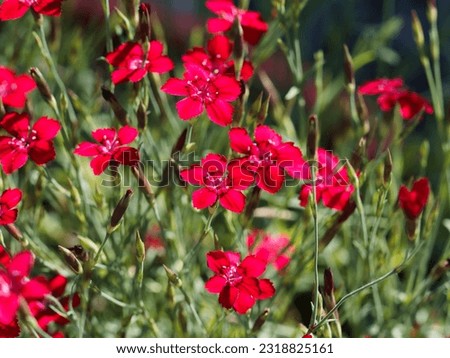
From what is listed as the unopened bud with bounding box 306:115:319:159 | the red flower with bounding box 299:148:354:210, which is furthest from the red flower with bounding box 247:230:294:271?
the unopened bud with bounding box 306:115:319:159

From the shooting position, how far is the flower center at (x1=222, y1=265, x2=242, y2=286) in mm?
979

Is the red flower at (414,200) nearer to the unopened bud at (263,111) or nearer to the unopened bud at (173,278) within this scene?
the unopened bud at (263,111)

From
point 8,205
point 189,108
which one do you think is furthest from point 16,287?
point 189,108

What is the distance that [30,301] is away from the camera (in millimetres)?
953

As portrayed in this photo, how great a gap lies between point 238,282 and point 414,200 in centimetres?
30

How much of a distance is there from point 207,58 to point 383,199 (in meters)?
0.35

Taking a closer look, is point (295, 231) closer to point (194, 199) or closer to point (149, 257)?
point (194, 199)

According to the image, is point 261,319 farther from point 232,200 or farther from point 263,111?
point 263,111

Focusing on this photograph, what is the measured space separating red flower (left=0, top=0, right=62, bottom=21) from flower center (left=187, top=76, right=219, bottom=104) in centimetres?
23

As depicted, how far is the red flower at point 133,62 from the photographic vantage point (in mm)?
1021

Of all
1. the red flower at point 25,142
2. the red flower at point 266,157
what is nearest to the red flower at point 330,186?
the red flower at point 266,157

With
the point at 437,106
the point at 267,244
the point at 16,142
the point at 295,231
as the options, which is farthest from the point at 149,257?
the point at 437,106
